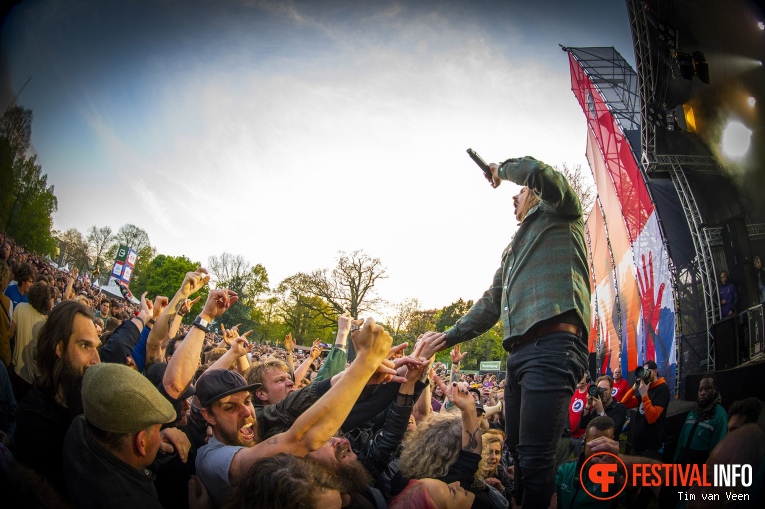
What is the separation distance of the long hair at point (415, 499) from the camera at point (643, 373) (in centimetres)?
130

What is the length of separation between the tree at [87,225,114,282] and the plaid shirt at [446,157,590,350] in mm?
2051

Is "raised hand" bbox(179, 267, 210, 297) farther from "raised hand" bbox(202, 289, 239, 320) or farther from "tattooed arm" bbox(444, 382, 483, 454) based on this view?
"tattooed arm" bbox(444, 382, 483, 454)

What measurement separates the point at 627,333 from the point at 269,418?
2.51 metres

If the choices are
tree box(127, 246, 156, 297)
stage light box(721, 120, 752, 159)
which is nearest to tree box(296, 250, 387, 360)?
tree box(127, 246, 156, 297)

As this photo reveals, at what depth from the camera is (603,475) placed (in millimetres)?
1829

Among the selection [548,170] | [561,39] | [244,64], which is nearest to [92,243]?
[244,64]

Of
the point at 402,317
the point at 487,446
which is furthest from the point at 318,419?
the point at 487,446

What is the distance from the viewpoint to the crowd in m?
1.67

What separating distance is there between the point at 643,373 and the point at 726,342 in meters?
0.58

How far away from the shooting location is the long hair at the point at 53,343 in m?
2.04

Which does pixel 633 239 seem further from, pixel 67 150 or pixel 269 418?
pixel 67 150

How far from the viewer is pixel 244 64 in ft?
7.25

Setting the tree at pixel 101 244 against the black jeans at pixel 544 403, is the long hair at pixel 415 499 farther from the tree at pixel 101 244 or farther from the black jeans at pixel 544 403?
the tree at pixel 101 244

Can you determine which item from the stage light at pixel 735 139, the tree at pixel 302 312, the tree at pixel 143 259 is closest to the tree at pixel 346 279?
the tree at pixel 302 312
